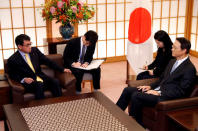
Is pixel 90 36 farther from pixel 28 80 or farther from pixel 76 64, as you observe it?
pixel 28 80

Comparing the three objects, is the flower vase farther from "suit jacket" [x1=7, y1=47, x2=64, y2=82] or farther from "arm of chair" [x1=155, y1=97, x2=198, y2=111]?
"arm of chair" [x1=155, y1=97, x2=198, y2=111]

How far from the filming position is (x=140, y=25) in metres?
5.06

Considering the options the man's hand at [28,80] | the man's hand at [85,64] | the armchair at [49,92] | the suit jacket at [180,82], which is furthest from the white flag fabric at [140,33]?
the man's hand at [28,80]

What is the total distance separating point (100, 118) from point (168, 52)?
1738 mm

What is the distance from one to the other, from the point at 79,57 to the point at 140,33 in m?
1.18

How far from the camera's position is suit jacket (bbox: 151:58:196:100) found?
325cm

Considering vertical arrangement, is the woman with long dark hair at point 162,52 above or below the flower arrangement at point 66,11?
below

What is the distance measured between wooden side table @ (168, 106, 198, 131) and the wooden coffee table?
40 cm

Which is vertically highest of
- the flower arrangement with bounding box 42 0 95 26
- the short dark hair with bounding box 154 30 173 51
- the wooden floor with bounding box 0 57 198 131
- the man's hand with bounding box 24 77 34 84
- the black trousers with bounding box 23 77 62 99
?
the flower arrangement with bounding box 42 0 95 26

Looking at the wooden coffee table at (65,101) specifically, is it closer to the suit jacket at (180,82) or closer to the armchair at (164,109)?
the armchair at (164,109)

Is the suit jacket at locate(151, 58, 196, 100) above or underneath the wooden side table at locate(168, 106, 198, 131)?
above

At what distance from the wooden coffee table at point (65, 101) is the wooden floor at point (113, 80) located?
1197 millimetres

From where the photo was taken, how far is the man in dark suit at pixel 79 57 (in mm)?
4586

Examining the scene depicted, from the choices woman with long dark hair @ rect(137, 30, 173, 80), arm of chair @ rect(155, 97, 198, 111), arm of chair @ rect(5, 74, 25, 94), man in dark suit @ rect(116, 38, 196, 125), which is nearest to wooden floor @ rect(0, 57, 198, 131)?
woman with long dark hair @ rect(137, 30, 173, 80)
